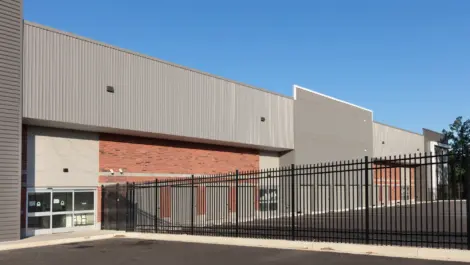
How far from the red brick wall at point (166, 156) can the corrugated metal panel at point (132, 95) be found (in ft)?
5.01

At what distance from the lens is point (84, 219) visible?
79.9 ft

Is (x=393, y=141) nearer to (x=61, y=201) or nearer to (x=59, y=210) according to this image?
(x=61, y=201)

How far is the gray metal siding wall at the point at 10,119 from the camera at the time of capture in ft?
62.8

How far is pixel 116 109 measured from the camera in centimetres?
2434

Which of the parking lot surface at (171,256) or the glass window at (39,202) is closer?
the parking lot surface at (171,256)

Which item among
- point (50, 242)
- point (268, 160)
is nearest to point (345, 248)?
point (50, 242)

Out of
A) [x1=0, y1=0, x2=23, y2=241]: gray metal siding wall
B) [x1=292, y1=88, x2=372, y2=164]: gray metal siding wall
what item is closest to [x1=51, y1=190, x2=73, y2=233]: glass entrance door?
[x1=0, y1=0, x2=23, y2=241]: gray metal siding wall

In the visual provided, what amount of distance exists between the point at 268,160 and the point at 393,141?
2389cm

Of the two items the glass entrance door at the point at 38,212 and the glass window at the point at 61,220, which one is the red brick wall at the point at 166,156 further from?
the glass entrance door at the point at 38,212

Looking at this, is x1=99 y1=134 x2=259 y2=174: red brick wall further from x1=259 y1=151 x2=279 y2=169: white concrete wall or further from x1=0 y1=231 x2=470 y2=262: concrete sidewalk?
x1=0 y1=231 x2=470 y2=262: concrete sidewalk

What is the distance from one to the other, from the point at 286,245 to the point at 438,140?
60.3 meters

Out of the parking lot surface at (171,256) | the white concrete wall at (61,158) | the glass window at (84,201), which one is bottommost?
the parking lot surface at (171,256)

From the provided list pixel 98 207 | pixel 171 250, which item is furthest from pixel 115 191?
pixel 171 250

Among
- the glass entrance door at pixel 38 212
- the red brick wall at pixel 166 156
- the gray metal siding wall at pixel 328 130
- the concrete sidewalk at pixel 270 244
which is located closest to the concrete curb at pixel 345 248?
the concrete sidewalk at pixel 270 244
